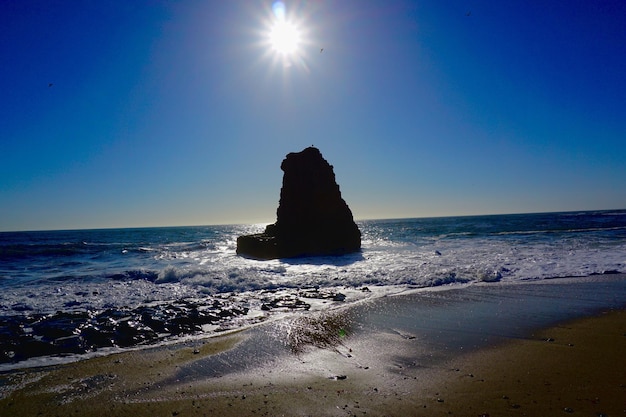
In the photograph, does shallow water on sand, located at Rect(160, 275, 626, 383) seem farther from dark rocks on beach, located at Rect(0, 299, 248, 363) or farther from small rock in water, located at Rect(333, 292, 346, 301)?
dark rocks on beach, located at Rect(0, 299, 248, 363)

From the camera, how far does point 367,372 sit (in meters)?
5.43

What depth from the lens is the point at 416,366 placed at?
560 centimetres

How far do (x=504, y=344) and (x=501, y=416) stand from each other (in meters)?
2.84

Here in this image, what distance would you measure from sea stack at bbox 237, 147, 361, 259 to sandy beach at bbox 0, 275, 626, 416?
19577mm

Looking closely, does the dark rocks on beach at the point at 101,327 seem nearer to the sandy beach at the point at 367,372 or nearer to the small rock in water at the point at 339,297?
the sandy beach at the point at 367,372

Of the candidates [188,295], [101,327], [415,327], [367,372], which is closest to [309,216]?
[188,295]

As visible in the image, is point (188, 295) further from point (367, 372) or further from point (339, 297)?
point (367, 372)

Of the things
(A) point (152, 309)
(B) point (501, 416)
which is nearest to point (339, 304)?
(A) point (152, 309)

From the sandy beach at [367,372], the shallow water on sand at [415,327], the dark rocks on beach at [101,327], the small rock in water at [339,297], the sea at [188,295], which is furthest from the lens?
the small rock in water at [339,297]

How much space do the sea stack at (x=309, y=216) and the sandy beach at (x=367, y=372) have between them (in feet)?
64.2

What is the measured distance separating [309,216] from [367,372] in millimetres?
24367

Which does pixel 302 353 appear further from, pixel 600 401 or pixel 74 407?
pixel 600 401

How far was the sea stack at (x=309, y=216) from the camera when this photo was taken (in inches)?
1111

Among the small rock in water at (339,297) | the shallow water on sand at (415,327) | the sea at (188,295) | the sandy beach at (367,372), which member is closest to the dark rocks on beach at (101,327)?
the sea at (188,295)
